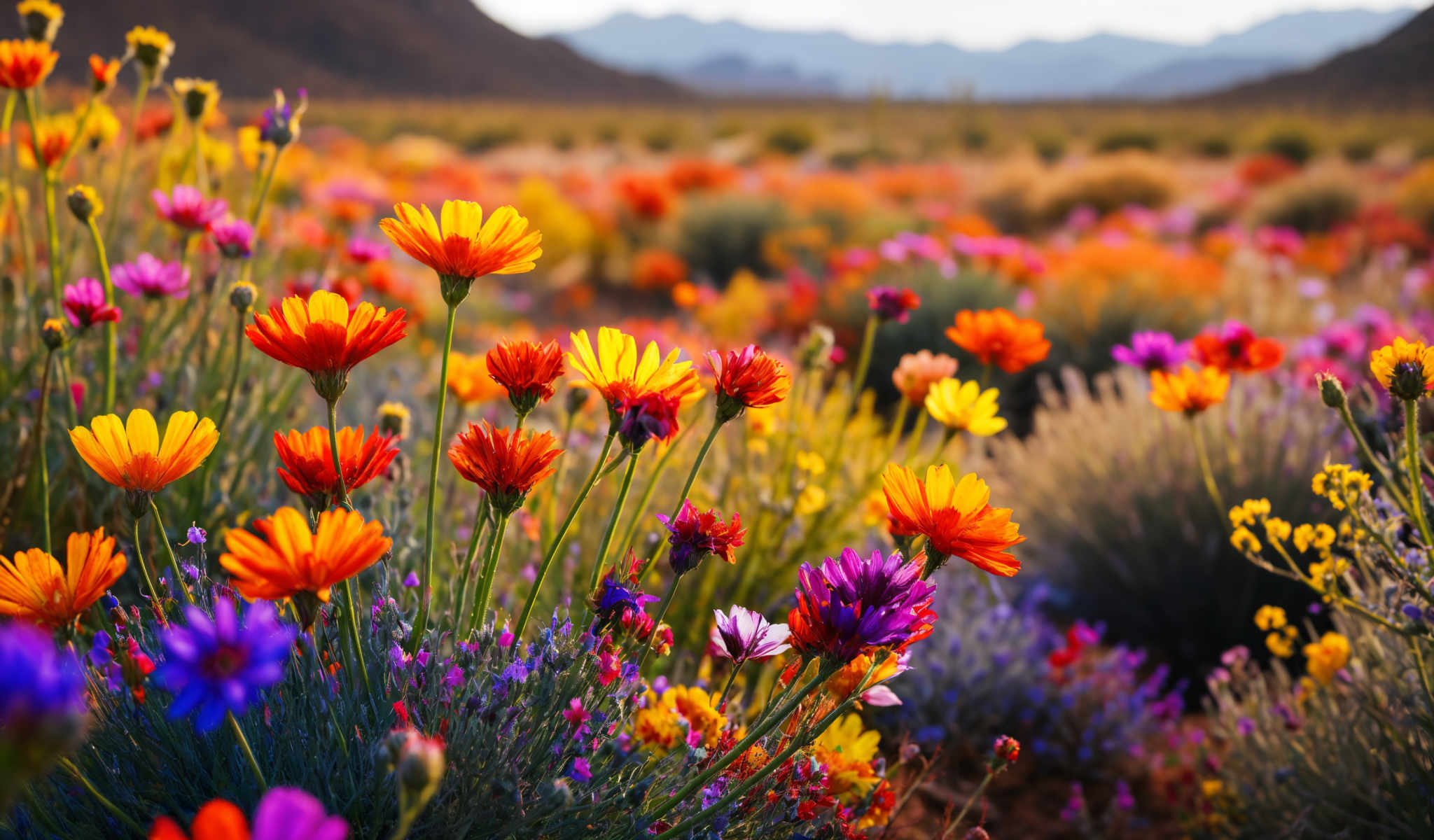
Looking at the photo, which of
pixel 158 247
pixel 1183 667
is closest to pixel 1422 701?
pixel 1183 667

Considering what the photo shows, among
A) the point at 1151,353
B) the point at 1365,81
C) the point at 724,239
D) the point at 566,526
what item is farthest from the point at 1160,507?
the point at 1365,81

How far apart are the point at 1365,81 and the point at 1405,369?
5056cm

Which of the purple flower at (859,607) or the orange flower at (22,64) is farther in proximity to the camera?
the orange flower at (22,64)

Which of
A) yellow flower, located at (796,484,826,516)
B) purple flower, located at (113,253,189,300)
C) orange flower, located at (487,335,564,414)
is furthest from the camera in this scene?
yellow flower, located at (796,484,826,516)

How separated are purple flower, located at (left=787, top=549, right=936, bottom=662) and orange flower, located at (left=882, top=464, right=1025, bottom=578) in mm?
47

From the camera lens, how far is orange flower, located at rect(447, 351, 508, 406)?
1.81 m

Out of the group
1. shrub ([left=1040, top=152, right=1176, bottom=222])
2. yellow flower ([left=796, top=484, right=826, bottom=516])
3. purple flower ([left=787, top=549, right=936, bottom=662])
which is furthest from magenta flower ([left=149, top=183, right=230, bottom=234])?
shrub ([left=1040, top=152, right=1176, bottom=222])

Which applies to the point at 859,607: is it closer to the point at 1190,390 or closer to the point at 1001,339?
the point at 1001,339

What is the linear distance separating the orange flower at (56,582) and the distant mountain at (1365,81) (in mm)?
31359

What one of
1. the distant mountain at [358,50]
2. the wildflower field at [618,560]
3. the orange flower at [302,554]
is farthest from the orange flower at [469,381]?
the distant mountain at [358,50]

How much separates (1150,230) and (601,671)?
925 cm

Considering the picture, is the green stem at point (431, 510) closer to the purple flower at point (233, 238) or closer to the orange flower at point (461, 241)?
the orange flower at point (461, 241)

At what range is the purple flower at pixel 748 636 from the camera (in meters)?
1.03

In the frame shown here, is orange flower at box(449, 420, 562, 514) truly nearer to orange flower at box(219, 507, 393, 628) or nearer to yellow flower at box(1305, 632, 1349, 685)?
orange flower at box(219, 507, 393, 628)
